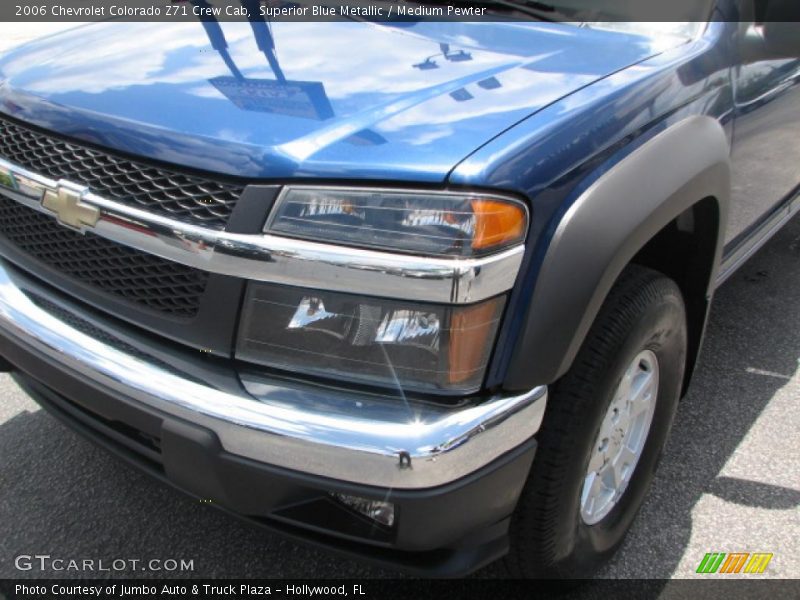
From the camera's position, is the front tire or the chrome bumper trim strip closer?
the chrome bumper trim strip

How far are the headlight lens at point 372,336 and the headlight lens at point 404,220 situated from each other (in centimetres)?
11

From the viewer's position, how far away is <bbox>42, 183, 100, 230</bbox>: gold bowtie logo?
1665 millimetres

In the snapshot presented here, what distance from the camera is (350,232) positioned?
56.1 inches

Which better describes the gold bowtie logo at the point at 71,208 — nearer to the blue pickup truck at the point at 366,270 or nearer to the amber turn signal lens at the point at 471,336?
the blue pickup truck at the point at 366,270

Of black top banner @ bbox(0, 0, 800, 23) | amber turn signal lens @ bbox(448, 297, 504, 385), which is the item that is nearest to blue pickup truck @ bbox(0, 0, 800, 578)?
amber turn signal lens @ bbox(448, 297, 504, 385)

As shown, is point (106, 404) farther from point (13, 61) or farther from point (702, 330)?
point (702, 330)

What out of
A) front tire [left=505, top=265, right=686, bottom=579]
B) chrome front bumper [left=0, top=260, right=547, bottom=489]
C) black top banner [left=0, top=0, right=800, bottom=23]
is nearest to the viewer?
chrome front bumper [left=0, top=260, right=547, bottom=489]

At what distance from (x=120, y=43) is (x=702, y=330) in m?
1.93

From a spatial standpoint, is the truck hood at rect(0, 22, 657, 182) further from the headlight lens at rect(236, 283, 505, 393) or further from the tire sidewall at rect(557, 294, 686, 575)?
the tire sidewall at rect(557, 294, 686, 575)

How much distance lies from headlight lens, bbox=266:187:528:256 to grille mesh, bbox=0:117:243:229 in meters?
0.15

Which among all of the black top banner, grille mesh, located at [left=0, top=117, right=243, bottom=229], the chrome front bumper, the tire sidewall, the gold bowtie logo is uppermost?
the black top banner

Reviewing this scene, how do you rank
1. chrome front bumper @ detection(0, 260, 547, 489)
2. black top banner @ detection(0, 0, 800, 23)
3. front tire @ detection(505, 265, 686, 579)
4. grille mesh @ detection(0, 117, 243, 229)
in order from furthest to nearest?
black top banner @ detection(0, 0, 800, 23), front tire @ detection(505, 265, 686, 579), grille mesh @ detection(0, 117, 243, 229), chrome front bumper @ detection(0, 260, 547, 489)

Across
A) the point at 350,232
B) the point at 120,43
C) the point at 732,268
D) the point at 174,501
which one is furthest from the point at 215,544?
the point at 732,268

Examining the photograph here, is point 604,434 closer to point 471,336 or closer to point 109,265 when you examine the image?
point 471,336
